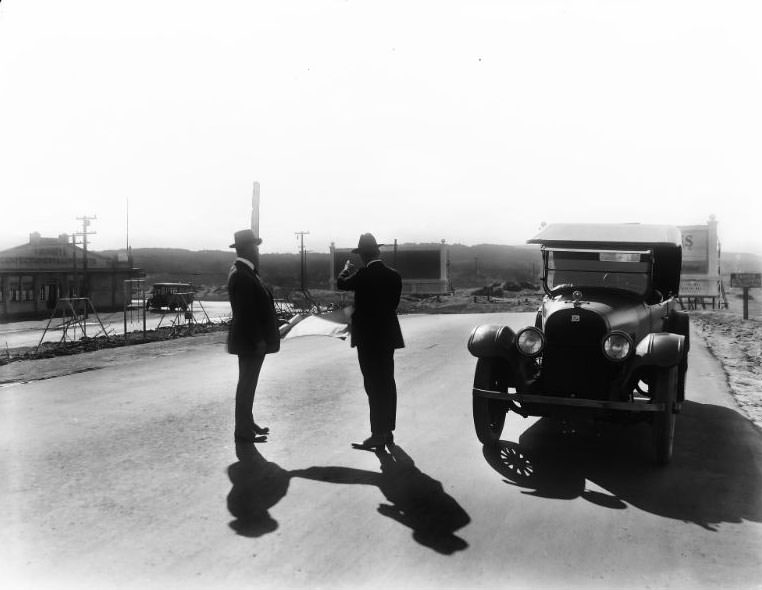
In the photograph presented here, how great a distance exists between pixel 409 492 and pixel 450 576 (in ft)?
4.31

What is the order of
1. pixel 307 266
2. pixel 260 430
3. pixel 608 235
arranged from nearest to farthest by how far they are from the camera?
1. pixel 260 430
2. pixel 608 235
3. pixel 307 266

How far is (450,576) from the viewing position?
357 cm

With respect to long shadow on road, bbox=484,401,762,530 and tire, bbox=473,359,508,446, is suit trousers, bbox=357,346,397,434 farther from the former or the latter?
long shadow on road, bbox=484,401,762,530

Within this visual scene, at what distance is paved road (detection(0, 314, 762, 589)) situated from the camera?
364 cm

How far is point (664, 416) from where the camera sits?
18.4ft

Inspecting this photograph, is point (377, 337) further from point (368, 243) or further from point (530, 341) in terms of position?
point (530, 341)

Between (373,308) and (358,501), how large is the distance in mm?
1994

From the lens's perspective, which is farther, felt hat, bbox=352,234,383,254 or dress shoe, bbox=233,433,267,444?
felt hat, bbox=352,234,383,254

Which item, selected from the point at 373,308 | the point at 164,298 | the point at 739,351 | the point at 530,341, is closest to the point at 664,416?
the point at 530,341

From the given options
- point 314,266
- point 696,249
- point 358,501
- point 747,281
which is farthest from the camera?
point 314,266

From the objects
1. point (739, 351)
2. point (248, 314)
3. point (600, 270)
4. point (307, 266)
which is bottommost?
point (307, 266)

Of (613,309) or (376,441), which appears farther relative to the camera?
(613,309)

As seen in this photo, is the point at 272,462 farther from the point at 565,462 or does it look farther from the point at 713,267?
the point at 713,267

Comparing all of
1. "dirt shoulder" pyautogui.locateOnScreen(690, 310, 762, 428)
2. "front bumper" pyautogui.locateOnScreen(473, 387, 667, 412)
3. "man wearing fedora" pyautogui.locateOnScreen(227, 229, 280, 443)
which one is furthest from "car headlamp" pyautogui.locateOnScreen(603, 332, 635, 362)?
"man wearing fedora" pyautogui.locateOnScreen(227, 229, 280, 443)
